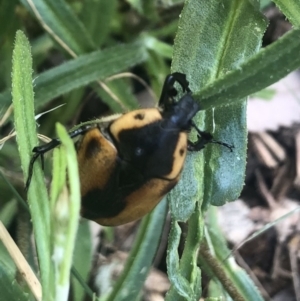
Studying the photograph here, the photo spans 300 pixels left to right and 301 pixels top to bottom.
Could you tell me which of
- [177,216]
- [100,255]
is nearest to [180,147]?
[177,216]

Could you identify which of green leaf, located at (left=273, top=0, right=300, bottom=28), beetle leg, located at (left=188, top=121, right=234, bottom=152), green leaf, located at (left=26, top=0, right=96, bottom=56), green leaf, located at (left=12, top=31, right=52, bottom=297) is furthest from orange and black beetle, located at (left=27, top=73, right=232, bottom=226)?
green leaf, located at (left=26, top=0, right=96, bottom=56)

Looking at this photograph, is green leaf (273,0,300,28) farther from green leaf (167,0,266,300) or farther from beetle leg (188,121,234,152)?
beetle leg (188,121,234,152)

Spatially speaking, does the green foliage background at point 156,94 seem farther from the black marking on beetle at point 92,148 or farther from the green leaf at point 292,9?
the black marking on beetle at point 92,148

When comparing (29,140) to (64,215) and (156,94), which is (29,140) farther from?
(156,94)

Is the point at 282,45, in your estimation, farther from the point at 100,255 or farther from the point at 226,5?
the point at 100,255

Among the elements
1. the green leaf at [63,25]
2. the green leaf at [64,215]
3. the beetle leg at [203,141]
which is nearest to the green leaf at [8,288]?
the green leaf at [64,215]

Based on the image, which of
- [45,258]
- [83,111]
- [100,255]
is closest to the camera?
[45,258]
